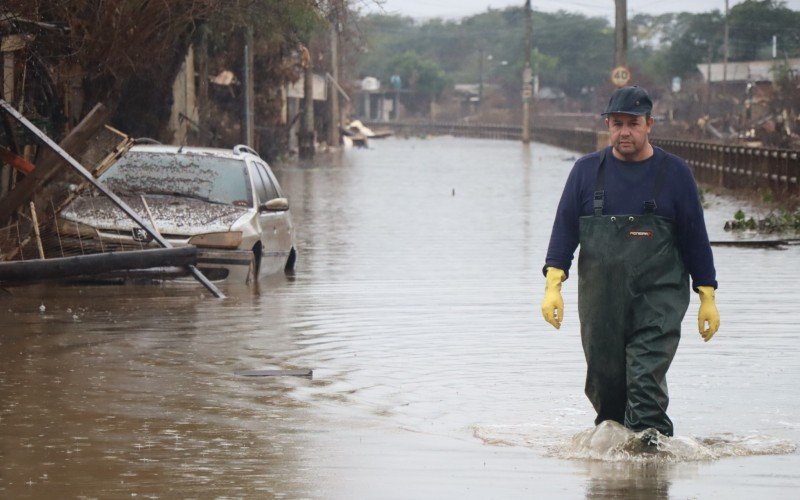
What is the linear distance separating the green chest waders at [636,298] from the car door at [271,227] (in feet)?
28.3

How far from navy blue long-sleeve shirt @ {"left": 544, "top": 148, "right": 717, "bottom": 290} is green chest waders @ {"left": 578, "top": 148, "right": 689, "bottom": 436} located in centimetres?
4

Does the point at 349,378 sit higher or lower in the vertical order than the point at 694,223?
lower

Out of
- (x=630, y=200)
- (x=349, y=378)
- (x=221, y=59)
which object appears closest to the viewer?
(x=630, y=200)

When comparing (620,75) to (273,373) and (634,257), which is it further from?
(634,257)

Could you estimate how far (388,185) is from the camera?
138ft

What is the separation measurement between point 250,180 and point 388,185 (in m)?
25.6

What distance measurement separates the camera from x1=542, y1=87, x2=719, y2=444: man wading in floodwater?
25.2ft

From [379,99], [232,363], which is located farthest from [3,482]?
[379,99]

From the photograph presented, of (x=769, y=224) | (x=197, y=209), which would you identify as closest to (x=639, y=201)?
(x=197, y=209)

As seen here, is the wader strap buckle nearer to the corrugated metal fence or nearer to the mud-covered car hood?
the mud-covered car hood

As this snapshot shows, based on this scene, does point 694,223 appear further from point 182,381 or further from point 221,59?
point 221,59

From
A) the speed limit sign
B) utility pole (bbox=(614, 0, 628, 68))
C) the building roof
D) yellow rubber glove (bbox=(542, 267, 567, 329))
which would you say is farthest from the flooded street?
the building roof

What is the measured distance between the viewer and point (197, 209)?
15.8 m

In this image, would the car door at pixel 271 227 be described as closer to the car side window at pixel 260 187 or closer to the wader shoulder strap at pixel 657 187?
the car side window at pixel 260 187
